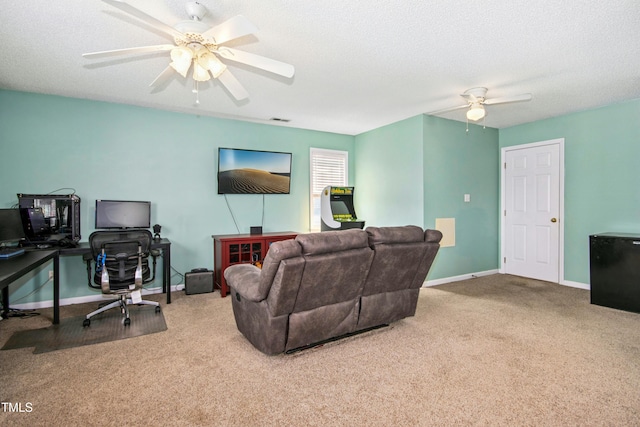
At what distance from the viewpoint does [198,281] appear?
4.23 meters

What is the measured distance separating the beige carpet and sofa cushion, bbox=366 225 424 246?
868mm

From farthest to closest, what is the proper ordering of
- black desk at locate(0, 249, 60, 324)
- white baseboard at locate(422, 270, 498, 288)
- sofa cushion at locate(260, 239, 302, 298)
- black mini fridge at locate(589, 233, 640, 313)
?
white baseboard at locate(422, 270, 498, 288)
black mini fridge at locate(589, 233, 640, 313)
sofa cushion at locate(260, 239, 302, 298)
black desk at locate(0, 249, 60, 324)

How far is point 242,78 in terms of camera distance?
329 cm

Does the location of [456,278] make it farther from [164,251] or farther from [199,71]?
[199,71]

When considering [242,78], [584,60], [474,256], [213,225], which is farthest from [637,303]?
[213,225]

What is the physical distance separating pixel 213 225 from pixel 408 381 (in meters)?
3.50

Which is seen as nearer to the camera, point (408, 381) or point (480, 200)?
point (408, 381)

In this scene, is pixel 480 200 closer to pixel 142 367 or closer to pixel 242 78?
pixel 242 78

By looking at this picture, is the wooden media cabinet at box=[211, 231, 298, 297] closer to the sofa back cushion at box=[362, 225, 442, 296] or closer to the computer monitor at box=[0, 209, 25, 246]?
the sofa back cushion at box=[362, 225, 442, 296]

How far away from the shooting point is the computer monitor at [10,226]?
3.01 meters

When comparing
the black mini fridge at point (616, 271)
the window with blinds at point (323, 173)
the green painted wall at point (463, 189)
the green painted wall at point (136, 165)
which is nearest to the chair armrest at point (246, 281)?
the green painted wall at point (136, 165)

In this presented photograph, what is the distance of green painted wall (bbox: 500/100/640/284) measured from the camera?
13.2ft

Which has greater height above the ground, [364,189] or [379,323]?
[364,189]

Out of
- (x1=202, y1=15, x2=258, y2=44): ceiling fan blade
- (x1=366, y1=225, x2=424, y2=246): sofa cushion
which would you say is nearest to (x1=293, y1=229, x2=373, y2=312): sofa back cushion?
(x1=366, y1=225, x2=424, y2=246): sofa cushion
